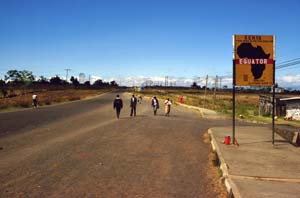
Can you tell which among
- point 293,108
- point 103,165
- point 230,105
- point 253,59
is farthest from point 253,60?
point 230,105

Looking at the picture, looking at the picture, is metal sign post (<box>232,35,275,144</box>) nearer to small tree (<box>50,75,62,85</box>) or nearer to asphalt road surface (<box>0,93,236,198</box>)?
asphalt road surface (<box>0,93,236,198</box>)

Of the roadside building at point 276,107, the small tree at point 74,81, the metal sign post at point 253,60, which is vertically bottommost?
the roadside building at point 276,107

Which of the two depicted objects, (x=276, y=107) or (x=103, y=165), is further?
(x=276, y=107)

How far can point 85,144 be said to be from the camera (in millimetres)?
12930

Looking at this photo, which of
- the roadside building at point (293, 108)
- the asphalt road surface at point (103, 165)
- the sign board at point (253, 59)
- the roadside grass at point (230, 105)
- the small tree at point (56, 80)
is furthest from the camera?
the small tree at point (56, 80)

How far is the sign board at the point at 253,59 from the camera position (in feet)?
37.7

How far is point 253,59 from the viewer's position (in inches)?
454

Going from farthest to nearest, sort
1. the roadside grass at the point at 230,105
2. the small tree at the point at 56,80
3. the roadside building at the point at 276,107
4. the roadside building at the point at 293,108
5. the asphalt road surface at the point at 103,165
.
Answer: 1. the small tree at the point at 56,80
2. the roadside building at the point at 276,107
3. the roadside building at the point at 293,108
4. the roadside grass at the point at 230,105
5. the asphalt road surface at the point at 103,165

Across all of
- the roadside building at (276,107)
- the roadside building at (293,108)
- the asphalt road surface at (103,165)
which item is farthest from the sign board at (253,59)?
the roadside building at (276,107)

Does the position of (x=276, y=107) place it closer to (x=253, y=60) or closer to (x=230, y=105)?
(x=230, y=105)

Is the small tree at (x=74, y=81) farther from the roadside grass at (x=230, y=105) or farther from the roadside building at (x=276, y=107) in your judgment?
the roadside building at (x=276, y=107)

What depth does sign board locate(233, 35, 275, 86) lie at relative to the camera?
11.5m

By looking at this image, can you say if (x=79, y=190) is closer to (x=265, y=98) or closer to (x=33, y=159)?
(x=33, y=159)

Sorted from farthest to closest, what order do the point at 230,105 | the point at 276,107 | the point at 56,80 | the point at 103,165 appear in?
the point at 56,80 < the point at 230,105 < the point at 276,107 < the point at 103,165
